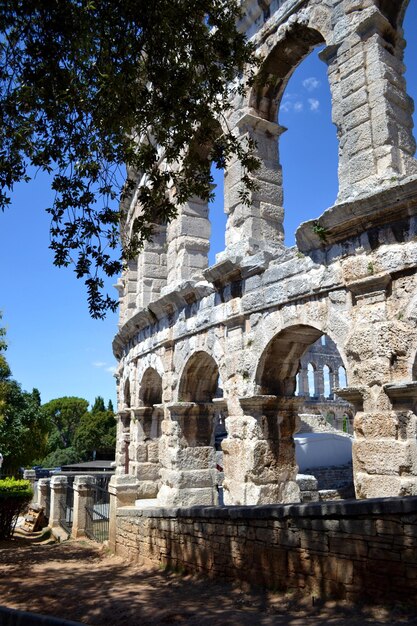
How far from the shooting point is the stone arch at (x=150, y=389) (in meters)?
12.4

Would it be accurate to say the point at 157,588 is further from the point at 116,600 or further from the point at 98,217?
the point at 98,217

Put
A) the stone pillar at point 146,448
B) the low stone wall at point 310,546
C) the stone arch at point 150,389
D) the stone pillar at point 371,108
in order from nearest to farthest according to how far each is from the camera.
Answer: the low stone wall at point 310,546
the stone pillar at point 371,108
the stone pillar at point 146,448
the stone arch at point 150,389

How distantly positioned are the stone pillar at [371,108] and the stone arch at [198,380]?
4318 millimetres

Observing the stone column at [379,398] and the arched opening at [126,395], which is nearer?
the stone column at [379,398]

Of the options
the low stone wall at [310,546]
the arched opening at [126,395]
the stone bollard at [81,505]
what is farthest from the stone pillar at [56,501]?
the low stone wall at [310,546]

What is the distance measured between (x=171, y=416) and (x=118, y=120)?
5864mm

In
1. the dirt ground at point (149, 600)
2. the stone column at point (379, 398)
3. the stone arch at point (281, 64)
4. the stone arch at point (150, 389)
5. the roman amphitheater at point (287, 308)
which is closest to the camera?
the dirt ground at point (149, 600)

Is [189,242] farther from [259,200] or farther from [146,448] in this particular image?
[146,448]

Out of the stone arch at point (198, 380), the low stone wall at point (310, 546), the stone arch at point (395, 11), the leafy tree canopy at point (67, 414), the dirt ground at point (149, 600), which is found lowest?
the dirt ground at point (149, 600)

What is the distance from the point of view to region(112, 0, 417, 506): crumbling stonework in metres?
5.89

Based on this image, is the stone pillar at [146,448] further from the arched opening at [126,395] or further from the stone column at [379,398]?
the stone column at [379,398]

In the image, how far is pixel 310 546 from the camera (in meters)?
4.63

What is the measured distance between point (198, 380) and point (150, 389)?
2.70 meters


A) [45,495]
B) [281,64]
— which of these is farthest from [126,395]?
[281,64]
